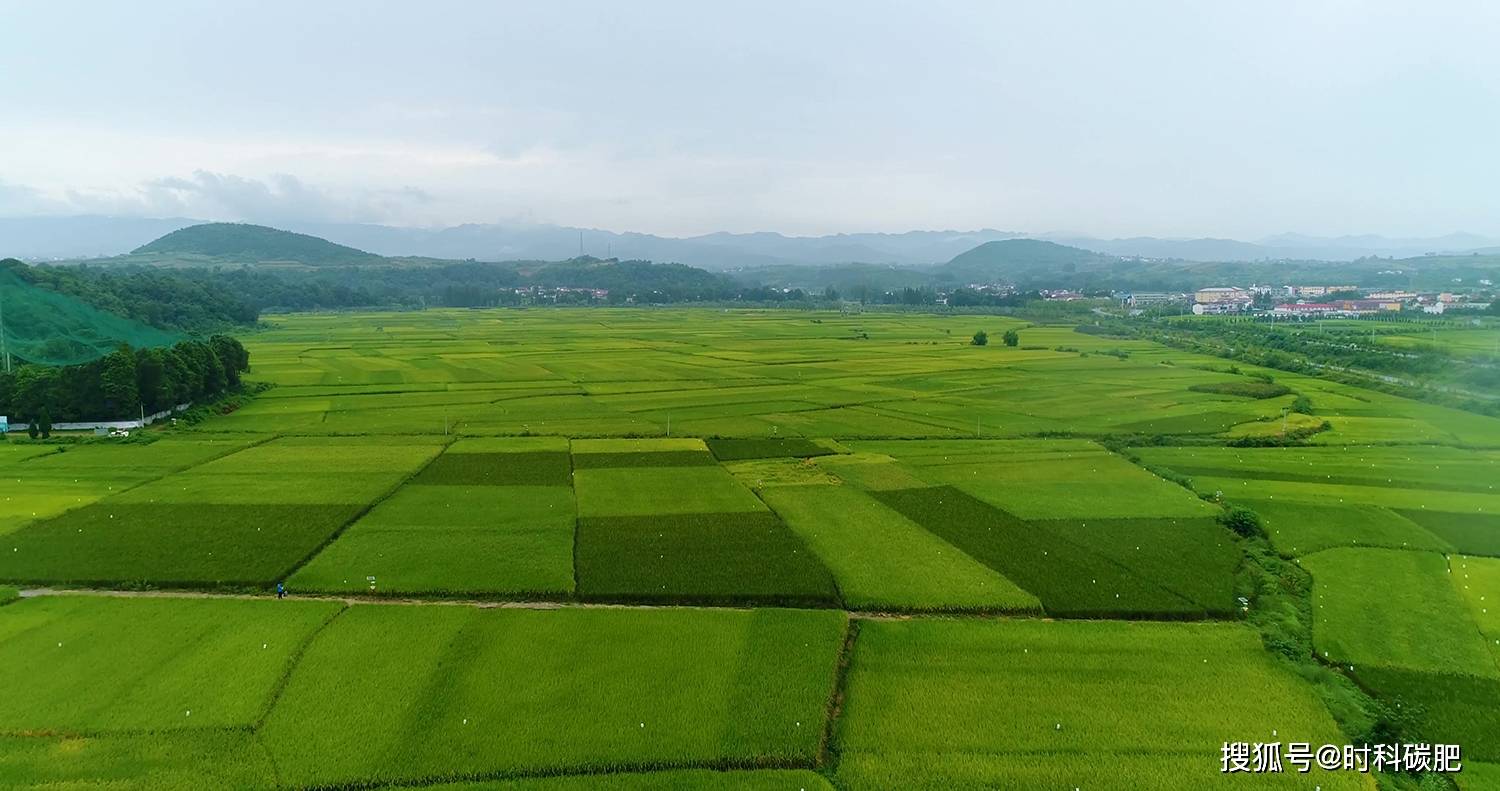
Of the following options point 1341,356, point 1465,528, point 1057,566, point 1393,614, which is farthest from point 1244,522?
point 1341,356

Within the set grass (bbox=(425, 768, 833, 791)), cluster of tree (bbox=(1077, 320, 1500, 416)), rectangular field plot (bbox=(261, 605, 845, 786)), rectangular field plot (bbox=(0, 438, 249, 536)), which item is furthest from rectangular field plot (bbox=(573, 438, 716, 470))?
cluster of tree (bbox=(1077, 320, 1500, 416))

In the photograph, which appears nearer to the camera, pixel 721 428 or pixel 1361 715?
pixel 1361 715

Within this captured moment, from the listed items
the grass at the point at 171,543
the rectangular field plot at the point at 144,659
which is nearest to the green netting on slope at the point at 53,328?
the grass at the point at 171,543

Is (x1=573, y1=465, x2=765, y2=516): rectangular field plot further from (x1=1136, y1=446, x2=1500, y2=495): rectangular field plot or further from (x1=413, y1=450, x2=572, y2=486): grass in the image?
(x1=1136, y1=446, x2=1500, y2=495): rectangular field plot

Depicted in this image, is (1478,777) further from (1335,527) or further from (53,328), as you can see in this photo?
(53,328)

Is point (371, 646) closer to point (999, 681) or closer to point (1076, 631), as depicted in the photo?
point (999, 681)

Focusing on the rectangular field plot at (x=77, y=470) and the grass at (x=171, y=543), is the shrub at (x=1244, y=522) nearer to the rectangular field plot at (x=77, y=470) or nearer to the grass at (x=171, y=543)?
the grass at (x=171, y=543)

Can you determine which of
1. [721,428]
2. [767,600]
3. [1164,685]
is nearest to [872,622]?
[767,600]
